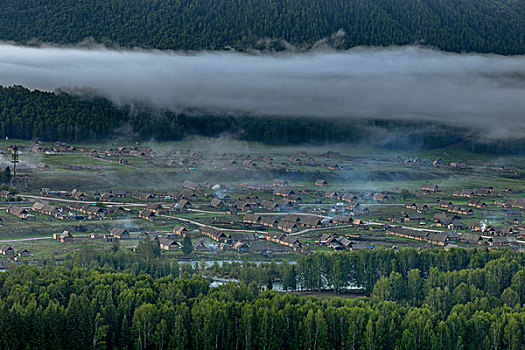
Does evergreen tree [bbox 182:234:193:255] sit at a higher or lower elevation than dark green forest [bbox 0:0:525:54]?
lower

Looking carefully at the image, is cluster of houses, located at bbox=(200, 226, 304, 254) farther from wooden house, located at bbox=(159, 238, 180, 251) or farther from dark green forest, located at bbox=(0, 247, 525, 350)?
dark green forest, located at bbox=(0, 247, 525, 350)

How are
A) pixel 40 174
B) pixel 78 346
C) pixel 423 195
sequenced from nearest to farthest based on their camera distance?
pixel 78 346 < pixel 40 174 < pixel 423 195

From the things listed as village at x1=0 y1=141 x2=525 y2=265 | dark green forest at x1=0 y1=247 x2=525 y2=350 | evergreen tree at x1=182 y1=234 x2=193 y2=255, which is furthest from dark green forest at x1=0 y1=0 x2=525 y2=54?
dark green forest at x1=0 y1=247 x2=525 y2=350

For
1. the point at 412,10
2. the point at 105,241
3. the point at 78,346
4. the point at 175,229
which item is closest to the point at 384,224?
the point at 175,229

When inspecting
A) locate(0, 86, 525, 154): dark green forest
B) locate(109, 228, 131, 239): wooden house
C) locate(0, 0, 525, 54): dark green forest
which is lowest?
locate(109, 228, 131, 239): wooden house

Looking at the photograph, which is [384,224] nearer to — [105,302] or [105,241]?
[105,241]

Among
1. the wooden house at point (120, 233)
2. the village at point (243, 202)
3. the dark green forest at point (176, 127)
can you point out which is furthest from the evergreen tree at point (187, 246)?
the dark green forest at point (176, 127)
